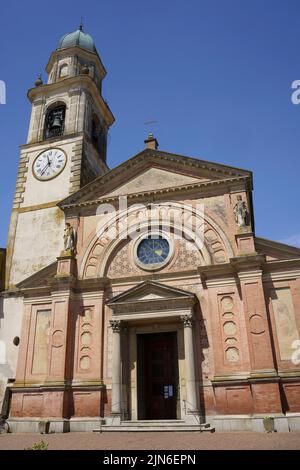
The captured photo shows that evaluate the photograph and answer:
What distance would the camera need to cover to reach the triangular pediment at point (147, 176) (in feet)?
65.0

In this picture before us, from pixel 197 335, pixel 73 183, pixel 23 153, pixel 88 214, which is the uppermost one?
pixel 23 153

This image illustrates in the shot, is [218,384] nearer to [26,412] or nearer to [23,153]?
[26,412]

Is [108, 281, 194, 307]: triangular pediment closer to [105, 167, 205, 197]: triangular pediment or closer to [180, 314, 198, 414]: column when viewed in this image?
[180, 314, 198, 414]: column

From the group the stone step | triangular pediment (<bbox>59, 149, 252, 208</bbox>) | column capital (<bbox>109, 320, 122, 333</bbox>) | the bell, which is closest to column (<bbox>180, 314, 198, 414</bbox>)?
the stone step

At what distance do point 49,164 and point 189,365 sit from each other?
52.2 feet

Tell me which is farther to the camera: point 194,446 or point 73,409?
point 73,409

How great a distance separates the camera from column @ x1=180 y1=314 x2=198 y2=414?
15.3m

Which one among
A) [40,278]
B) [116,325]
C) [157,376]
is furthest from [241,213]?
[40,278]

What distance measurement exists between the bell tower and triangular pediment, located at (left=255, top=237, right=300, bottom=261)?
36.2ft

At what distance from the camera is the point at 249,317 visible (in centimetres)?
1573

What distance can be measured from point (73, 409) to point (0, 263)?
974 centimetres

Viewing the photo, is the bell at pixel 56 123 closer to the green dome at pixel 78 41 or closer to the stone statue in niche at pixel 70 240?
the green dome at pixel 78 41

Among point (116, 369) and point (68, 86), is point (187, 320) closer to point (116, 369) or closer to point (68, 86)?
point (116, 369)

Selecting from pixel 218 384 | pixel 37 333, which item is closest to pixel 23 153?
pixel 37 333
